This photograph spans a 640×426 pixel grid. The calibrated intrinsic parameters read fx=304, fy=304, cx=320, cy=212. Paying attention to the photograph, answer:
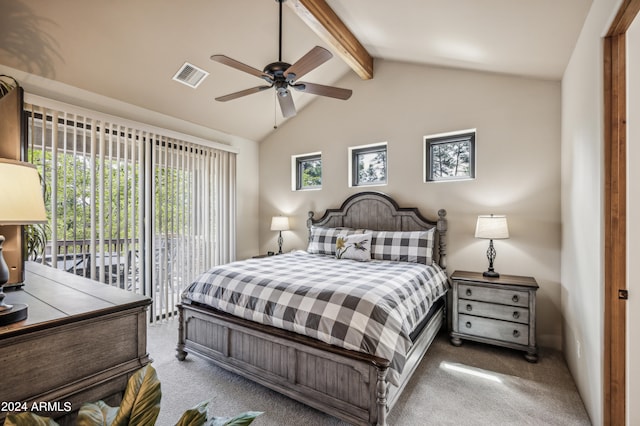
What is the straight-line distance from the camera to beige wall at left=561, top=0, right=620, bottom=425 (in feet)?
5.85

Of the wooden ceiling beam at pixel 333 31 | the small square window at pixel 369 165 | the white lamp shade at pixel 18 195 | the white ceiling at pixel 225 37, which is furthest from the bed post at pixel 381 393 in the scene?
the wooden ceiling beam at pixel 333 31

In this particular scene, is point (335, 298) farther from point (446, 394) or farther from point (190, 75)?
point (190, 75)

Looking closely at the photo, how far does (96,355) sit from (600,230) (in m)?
2.55

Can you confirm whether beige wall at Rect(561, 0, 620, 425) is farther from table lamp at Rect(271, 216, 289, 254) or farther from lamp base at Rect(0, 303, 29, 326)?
table lamp at Rect(271, 216, 289, 254)

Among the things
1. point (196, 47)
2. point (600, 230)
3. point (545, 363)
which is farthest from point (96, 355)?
point (545, 363)

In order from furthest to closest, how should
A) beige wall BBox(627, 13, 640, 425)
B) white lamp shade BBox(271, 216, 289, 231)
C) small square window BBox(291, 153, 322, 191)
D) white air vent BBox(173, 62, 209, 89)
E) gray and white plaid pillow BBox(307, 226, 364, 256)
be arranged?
small square window BBox(291, 153, 322, 191) → white lamp shade BBox(271, 216, 289, 231) → gray and white plaid pillow BBox(307, 226, 364, 256) → white air vent BBox(173, 62, 209, 89) → beige wall BBox(627, 13, 640, 425)

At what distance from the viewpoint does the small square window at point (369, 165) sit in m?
4.20

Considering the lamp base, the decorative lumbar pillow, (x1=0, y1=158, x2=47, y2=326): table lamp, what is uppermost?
(x1=0, y1=158, x2=47, y2=326): table lamp

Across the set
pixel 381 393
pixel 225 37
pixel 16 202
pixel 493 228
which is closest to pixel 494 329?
pixel 493 228

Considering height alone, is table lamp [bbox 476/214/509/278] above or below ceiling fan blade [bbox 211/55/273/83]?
below

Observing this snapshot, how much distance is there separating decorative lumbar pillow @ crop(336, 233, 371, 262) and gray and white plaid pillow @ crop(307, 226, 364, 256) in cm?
17

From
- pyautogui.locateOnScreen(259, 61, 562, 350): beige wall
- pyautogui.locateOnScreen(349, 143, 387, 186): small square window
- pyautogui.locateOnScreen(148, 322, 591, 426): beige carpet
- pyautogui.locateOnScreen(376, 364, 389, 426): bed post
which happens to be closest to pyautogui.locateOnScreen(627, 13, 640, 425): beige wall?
pyautogui.locateOnScreen(148, 322, 591, 426): beige carpet

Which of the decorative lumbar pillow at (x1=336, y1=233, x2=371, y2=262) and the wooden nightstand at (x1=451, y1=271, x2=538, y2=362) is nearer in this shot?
the wooden nightstand at (x1=451, y1=271, x2=538, y2=362)

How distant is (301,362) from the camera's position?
2.07 m
